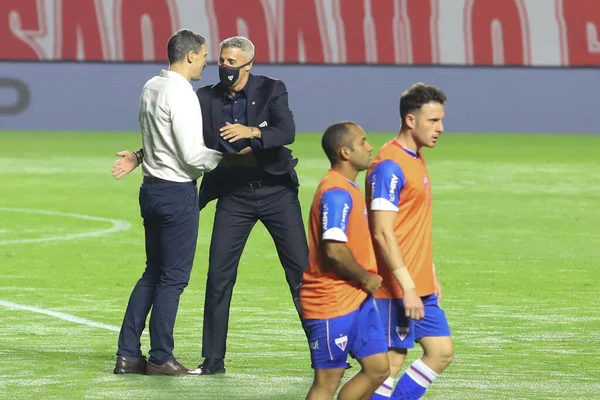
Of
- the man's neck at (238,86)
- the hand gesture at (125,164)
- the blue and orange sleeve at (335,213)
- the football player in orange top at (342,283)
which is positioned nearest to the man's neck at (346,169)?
the football player in orange top at (342,283)

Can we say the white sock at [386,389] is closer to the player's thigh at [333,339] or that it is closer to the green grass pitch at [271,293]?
the player's thigh at [333,339]

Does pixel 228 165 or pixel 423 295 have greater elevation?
pixel 228 165

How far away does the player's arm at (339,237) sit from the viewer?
269 inches

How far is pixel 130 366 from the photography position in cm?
928

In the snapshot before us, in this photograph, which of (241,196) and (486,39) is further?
(486,39)

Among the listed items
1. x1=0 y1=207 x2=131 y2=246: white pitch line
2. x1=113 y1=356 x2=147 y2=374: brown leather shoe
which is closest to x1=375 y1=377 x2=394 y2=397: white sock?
x1=113 y1=356 x2=147 y2=374: brown leather shoe

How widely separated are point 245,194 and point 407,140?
2.11 meters

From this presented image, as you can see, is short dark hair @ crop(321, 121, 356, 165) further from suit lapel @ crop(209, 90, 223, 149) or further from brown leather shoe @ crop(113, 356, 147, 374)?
brown leather shoe @ crop(113, 356, 147, 374)

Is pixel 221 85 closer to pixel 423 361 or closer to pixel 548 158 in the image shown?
pixel 423 361

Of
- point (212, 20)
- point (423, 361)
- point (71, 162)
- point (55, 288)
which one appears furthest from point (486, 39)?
point (423, 361)

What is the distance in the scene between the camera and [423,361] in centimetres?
752

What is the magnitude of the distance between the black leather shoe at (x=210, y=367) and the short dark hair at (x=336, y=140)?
8.70ft

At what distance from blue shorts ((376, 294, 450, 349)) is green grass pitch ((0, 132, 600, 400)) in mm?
1251

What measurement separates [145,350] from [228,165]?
1.69 m
